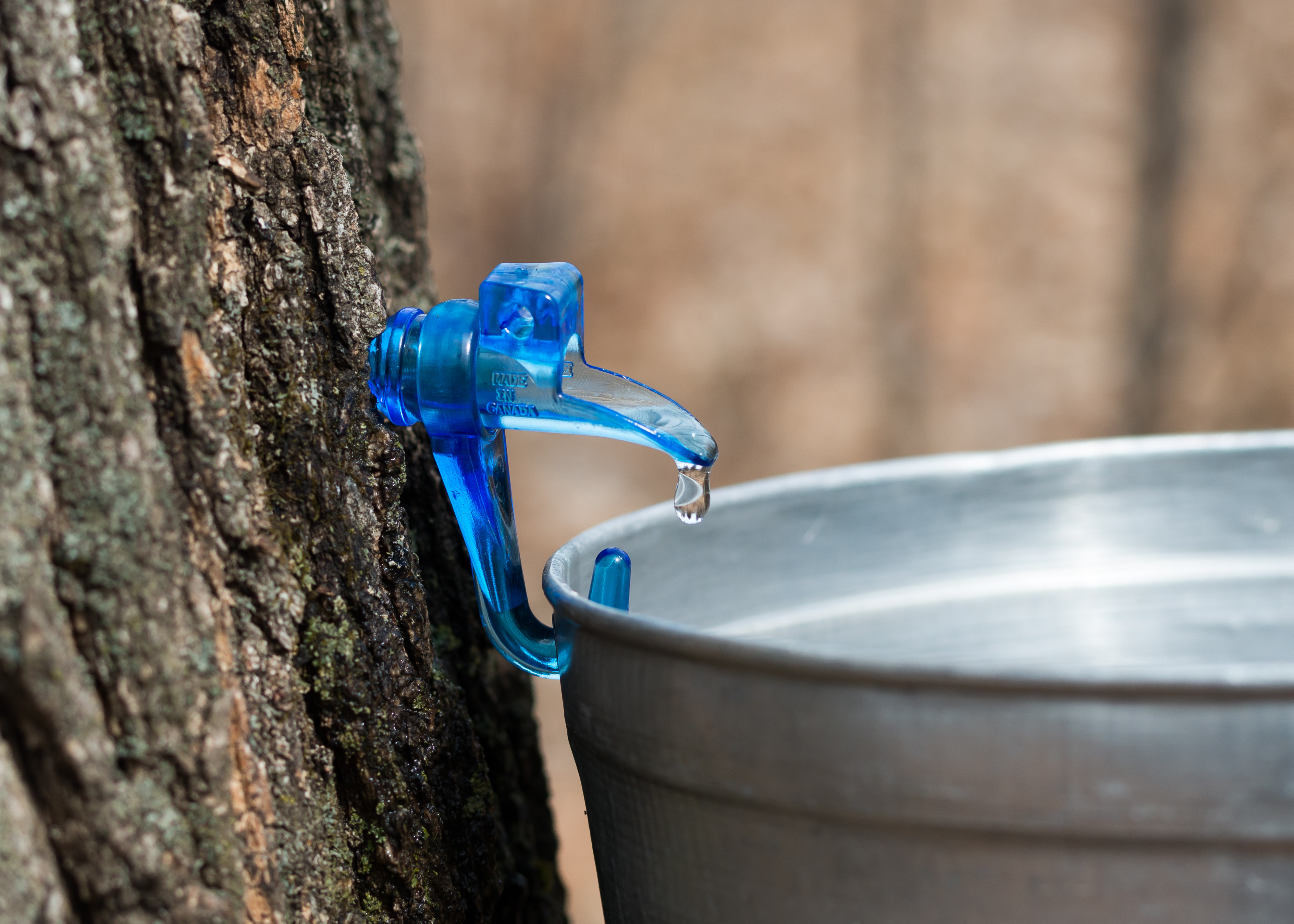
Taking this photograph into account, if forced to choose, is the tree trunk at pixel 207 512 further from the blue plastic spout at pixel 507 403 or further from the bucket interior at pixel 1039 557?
the bucket interior at pixel 1039 557

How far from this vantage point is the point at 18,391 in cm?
37

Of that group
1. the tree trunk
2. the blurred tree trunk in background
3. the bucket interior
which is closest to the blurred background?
the blurred tree trunk in background

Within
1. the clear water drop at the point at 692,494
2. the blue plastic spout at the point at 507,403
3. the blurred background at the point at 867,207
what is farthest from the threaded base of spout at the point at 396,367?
the blurred background at the point at 867,207

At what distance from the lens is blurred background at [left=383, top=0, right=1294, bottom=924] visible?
2506 mm

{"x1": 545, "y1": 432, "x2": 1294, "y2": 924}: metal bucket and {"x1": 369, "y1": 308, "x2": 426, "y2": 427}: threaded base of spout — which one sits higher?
{"x1": 369, "y1": 308, "x2": 426, "y2": 427}: threaded base of spout

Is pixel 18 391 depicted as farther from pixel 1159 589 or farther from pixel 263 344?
pixel 1159 589

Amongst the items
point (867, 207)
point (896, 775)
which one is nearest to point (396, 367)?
point (896, 775)

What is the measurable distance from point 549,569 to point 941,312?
2319 millimetres

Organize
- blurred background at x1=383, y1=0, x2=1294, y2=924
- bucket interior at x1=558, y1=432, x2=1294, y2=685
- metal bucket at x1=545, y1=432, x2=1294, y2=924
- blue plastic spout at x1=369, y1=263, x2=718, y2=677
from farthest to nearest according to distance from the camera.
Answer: blurred background at x1=383, y1=0, x2=1294, y2=924 → bucket interior at x1=558, y1=432, x2=1294, y2=685 → blue plastic spout at x1=369, y1=263, x2=718, y2=677 → metal bucket at x1=545, y1=432, x2=1294, y2=924

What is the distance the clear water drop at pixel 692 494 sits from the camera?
467mm

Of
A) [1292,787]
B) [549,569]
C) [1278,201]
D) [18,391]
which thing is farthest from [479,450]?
[1278,201]

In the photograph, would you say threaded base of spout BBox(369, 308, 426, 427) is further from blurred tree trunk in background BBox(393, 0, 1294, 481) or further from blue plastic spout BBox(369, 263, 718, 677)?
blurred tree trunk in background BBox(393, 0, 1294, 481)

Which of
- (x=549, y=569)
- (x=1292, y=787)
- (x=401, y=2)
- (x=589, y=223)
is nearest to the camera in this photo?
(x=1292, y=787)

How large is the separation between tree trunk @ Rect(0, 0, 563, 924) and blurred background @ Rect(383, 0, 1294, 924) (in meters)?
1.95
